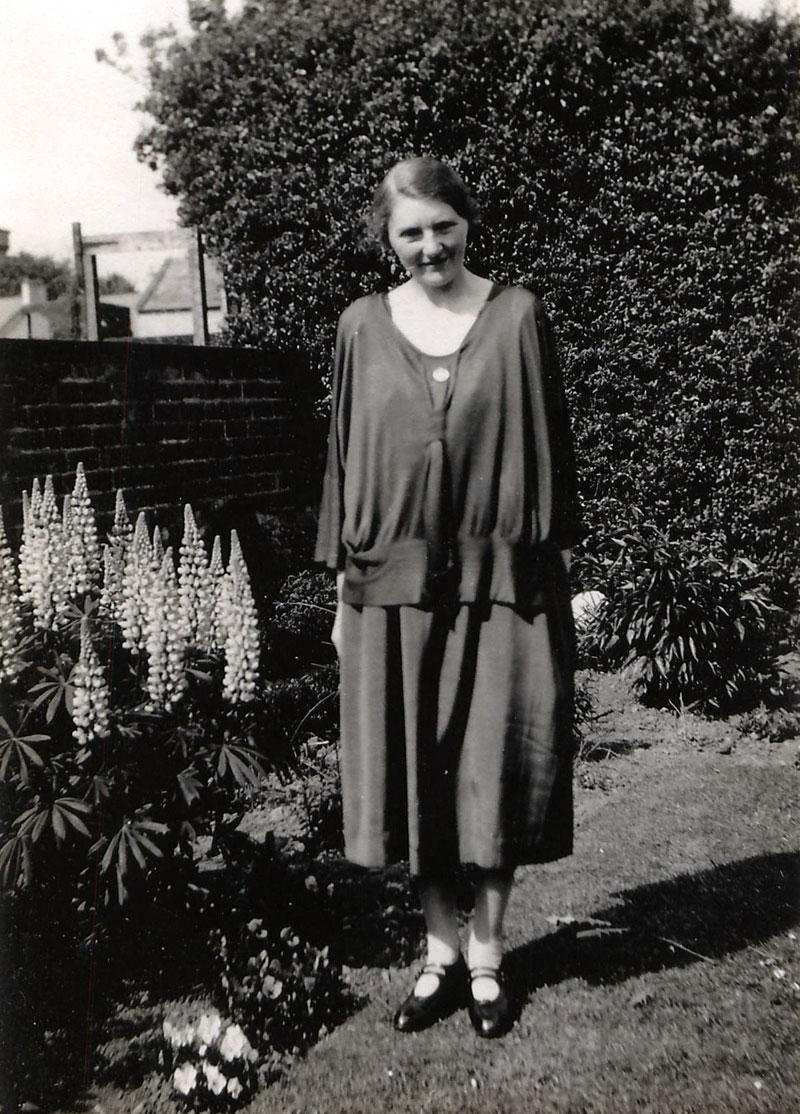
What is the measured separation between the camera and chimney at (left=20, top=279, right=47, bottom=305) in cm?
396

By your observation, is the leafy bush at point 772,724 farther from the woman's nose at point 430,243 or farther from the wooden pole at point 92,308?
the wooden pole at point 92,308

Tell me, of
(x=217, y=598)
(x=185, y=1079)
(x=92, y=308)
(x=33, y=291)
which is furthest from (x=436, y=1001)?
(x=92, y=308)

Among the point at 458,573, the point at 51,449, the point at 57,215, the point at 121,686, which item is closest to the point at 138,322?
the point at 51,449

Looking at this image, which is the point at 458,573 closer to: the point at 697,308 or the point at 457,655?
the point at 457,655

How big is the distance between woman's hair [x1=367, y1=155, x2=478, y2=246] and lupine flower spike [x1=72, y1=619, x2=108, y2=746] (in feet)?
4.51

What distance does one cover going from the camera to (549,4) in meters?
4.84

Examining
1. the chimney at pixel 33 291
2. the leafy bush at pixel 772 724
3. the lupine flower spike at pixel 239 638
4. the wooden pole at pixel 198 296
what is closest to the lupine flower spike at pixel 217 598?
the lupine flower spike at pixel 239 638

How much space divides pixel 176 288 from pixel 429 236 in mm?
4441

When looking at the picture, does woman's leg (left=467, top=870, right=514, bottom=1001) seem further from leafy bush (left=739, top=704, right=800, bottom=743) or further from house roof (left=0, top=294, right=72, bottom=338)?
house roof (left=0, top=294, right=72, bottom=338)

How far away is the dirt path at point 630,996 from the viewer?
2.31 m

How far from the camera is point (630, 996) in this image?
2.67m

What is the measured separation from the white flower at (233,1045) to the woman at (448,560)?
0.43 meters

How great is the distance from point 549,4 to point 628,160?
38.9 inches

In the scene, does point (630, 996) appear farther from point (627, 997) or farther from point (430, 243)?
point (430, 243)
